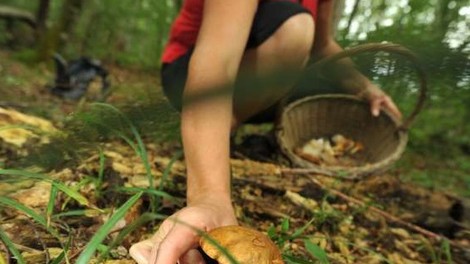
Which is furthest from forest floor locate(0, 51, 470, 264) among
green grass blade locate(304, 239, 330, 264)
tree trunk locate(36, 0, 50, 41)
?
tree trunk locate(36, 0, 50, 41)

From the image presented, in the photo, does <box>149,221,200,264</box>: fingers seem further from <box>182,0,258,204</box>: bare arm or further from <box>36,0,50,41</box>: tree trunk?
<box>36,0,50,41</box>: tree trunk

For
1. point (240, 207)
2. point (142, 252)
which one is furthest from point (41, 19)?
point (142, 252)

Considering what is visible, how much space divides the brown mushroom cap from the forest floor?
130 millimetres

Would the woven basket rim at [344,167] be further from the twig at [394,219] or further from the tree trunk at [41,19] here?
the tree trunk at [41,19]

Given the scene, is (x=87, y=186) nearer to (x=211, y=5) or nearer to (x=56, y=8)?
(x=211, y=5)

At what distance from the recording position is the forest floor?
44.9 inches

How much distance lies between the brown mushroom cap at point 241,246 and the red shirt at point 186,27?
1096 millimetres

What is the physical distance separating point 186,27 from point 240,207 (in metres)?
0.81

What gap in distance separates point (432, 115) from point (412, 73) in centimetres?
478

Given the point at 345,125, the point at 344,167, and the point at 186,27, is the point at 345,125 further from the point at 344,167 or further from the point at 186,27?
the point at 186,27

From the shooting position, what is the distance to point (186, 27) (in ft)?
6.35

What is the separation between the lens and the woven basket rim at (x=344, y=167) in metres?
2.01

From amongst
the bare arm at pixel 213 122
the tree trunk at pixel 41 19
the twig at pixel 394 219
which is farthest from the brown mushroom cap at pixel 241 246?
the tree trunk at pixel 41 19

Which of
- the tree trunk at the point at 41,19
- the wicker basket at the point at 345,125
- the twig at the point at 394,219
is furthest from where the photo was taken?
the tree trunk at the point at 41,19
